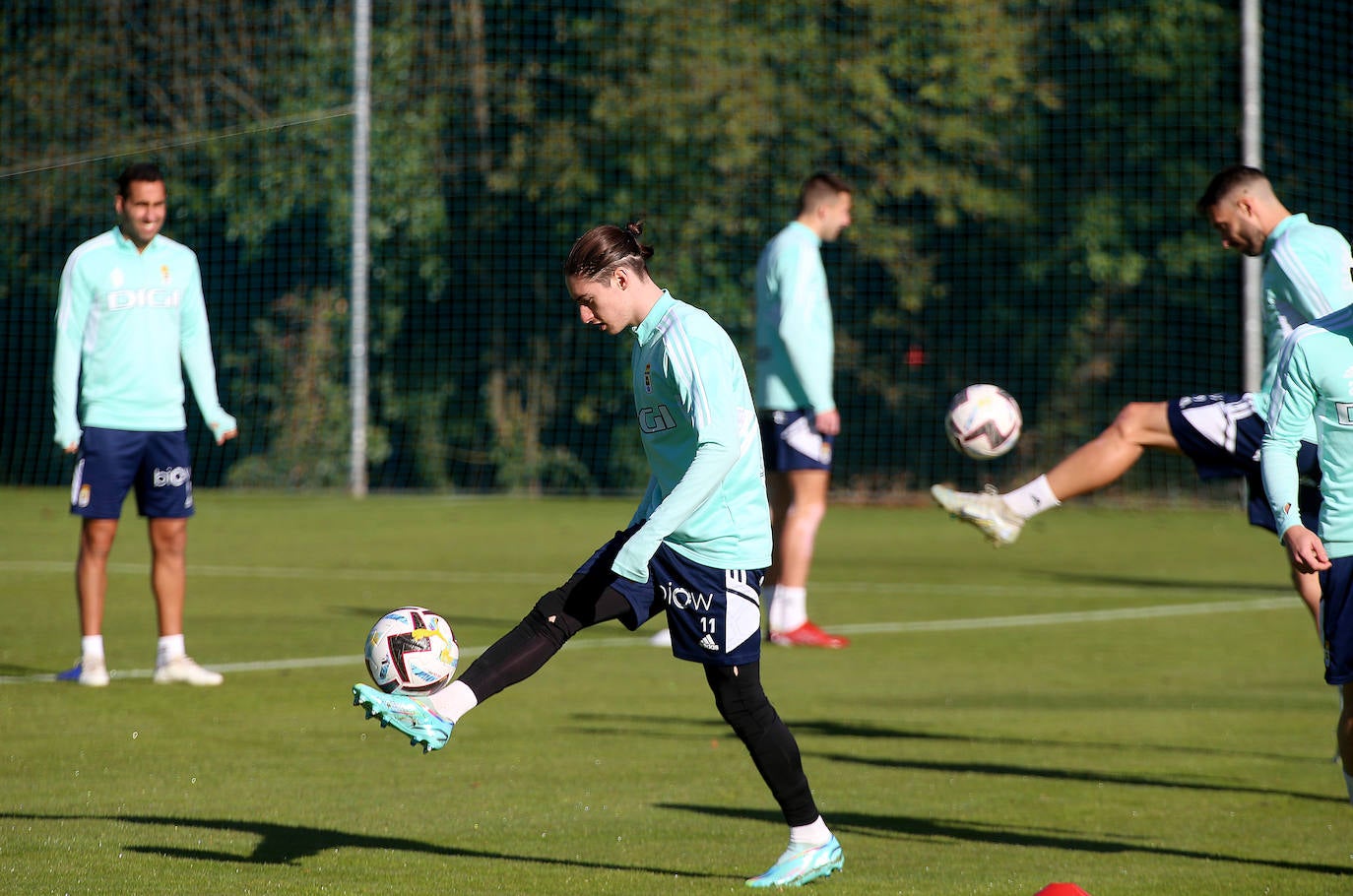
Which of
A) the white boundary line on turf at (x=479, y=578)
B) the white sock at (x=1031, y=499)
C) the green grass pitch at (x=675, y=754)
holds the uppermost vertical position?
the white sock at (x=1031, y=499)

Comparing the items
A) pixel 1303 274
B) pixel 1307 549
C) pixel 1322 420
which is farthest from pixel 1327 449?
pixel 1303 274

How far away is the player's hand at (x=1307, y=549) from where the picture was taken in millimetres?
4898

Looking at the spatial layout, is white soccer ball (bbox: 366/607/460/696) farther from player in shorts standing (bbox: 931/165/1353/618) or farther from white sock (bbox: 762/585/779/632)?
white sock (bbox: 762/585/779/632)

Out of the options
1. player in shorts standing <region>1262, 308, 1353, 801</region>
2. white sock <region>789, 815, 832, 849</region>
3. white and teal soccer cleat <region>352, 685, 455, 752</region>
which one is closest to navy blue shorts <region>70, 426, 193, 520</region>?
white and teal soccer cleat <region>352, 685, 455, 752</region>

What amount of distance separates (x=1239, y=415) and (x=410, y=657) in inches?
144

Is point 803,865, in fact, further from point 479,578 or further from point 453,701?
point 479,578

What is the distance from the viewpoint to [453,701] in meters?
4.89

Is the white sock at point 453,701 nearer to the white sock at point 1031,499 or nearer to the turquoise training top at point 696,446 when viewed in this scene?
the turquoise training top at point 696,446

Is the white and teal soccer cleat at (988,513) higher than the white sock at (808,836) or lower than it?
higher

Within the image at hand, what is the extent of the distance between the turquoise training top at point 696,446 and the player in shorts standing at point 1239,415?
216 cm

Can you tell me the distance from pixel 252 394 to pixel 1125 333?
40.8ft

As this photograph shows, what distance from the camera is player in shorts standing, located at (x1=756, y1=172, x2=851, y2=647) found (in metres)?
10.6

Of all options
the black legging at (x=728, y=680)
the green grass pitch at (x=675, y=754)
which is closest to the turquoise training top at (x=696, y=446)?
the black legging at (x=728, y=680)

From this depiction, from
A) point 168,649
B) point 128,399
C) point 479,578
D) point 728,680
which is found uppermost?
point 128,399
